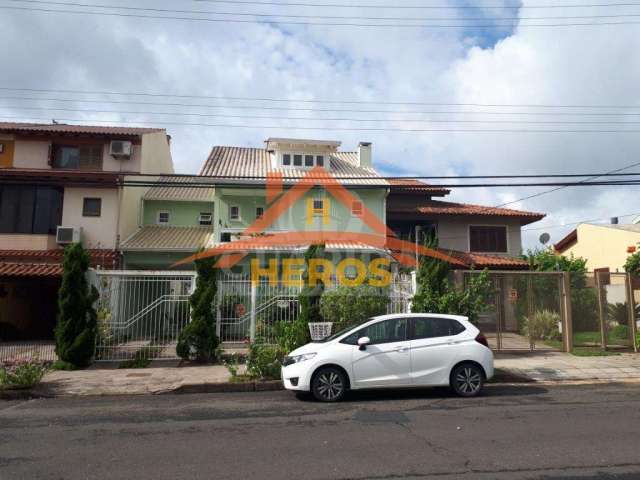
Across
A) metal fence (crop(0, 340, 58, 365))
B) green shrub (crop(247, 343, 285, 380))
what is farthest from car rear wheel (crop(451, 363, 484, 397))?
metal fence (crop(0, 340, 58, 365))

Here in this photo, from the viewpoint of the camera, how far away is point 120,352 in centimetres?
1219

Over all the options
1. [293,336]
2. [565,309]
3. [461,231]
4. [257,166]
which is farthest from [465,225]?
[293,336]

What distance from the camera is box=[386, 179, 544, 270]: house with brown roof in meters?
21.2

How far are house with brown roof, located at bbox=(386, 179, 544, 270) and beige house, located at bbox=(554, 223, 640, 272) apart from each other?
12.7 ft

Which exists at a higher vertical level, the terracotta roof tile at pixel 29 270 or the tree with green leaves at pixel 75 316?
the terracotta roof tile at pixel 29 270

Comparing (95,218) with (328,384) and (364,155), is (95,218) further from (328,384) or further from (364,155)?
(328,384)

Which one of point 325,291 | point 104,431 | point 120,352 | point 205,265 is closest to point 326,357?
point 104,431

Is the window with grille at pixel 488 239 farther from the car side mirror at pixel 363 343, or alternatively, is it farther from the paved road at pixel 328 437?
the car side mirror at pixel 363 343

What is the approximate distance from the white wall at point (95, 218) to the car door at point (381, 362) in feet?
45.5

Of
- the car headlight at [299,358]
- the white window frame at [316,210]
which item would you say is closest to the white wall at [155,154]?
the white window frame at [316,210]

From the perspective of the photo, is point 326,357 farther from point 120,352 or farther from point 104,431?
point 120,352

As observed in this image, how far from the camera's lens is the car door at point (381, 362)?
8.11 metres

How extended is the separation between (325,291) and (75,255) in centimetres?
629

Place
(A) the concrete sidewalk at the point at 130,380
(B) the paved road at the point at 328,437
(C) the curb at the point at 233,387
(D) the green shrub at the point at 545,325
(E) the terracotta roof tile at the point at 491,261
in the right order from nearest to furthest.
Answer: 1. (B) the paved road at the point at 328,437
2. (A) the concrete sidewalk at the point at 130,380
3. (C) the curb at the point at 233,387
4. (D) the green shrub at the point at 545,325
5. (E) the terracotta roof tile at the point at 491,261
